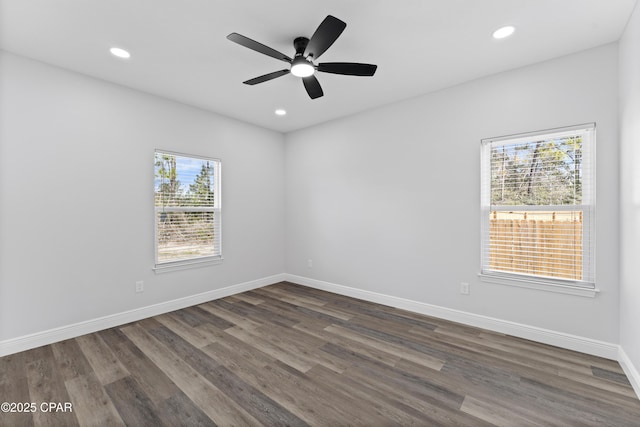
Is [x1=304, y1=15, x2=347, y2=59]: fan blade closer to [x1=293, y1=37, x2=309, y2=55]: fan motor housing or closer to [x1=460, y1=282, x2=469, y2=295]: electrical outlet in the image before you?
[x1=293, y1=37, x2=309, y2=55]: fan motor housing

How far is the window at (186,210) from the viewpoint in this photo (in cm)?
366

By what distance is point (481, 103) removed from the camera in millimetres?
3139

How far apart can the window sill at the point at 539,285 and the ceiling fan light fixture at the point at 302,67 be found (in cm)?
278

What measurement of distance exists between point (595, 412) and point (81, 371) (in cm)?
382

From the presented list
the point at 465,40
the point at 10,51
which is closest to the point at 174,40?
the point at 10,51

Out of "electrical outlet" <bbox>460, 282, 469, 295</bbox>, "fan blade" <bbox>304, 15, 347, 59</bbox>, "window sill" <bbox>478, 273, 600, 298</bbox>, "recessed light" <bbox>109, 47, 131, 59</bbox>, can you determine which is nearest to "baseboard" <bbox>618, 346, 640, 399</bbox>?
"window sill" <bbox>478, 273, 600, 298</bbox>

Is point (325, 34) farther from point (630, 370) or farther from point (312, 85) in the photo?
point (630, 370)

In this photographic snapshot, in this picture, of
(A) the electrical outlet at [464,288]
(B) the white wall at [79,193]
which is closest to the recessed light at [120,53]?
(B) the white wall at [79,193]

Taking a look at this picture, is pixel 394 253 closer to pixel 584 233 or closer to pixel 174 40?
pixel 584 233

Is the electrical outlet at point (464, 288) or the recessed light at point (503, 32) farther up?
the recessed light at point (503, 32)

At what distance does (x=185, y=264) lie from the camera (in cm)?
387

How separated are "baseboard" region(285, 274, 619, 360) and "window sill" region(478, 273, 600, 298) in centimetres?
40

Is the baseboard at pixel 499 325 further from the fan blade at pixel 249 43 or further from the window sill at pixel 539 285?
the fan blade at pixel 249 43

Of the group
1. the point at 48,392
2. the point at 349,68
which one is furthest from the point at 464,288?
the point at 48,392
